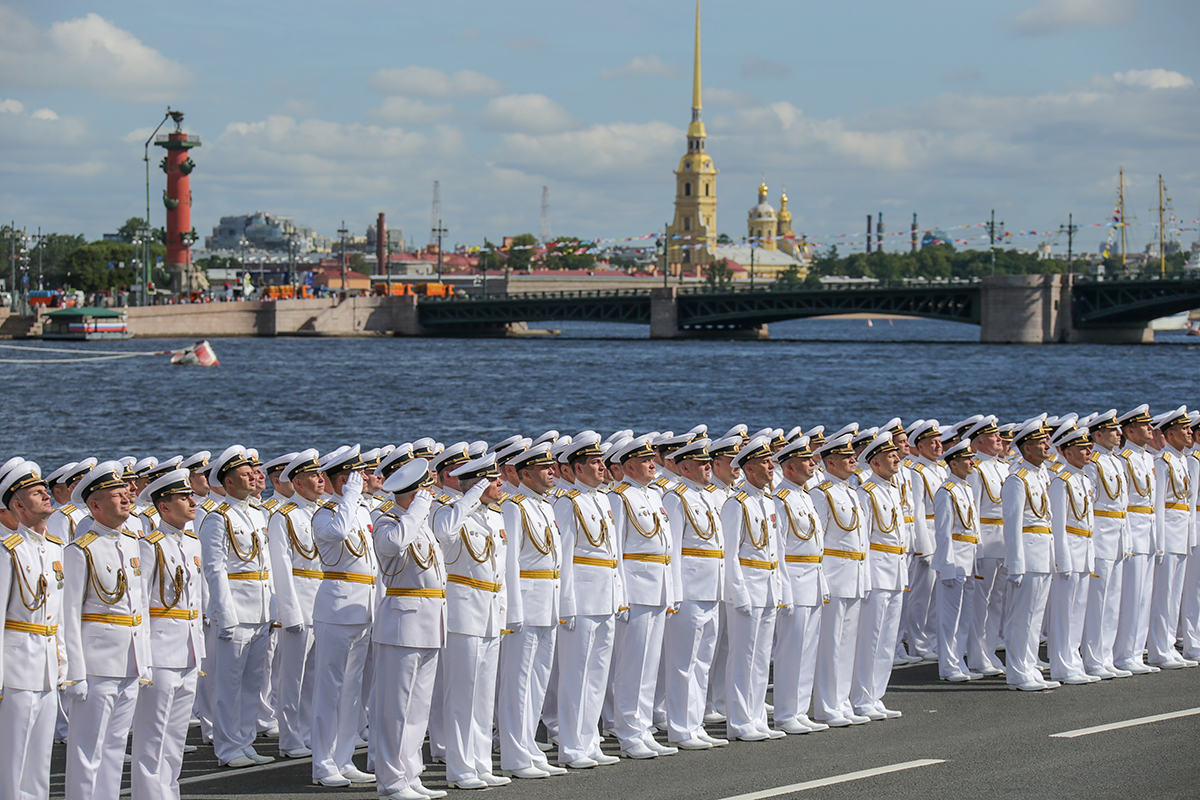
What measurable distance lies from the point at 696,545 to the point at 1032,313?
8462 cm

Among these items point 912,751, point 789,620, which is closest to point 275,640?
point 789,620

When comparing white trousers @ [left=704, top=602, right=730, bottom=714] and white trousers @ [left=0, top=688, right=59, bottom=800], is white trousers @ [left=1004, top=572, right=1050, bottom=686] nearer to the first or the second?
white trousers @ [left=704, top=602, right=730, bottom=714]

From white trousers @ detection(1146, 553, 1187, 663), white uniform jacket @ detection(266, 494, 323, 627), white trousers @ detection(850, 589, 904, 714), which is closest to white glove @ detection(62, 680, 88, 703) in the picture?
white uniform jacket @ detection(266, 494, 323, 627)

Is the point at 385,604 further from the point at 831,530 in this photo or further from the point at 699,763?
the point at 831,530

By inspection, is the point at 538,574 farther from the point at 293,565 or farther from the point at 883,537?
the point at 883,537

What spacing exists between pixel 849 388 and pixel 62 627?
57953mm

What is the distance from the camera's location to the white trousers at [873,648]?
10703 millimetres

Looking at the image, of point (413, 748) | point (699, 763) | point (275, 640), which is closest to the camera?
point (413, 748)

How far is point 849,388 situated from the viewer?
210 feet

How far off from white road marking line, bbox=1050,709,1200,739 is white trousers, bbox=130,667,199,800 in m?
5.36

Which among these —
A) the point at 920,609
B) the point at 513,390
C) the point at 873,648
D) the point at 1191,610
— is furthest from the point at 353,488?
the point at 513,390

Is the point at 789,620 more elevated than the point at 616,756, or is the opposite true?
the point at 789,620

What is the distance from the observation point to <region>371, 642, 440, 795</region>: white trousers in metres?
8.67

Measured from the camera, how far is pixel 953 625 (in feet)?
40.0
